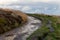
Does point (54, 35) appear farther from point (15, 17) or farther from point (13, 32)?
point (15, 17)

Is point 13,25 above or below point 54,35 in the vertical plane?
above

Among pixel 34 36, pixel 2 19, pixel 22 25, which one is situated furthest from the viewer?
pixel 22 25

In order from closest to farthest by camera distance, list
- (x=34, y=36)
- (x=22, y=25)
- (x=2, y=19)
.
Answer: (x=34, y=36) < (x=2, y=19) < (x=22, y=25)

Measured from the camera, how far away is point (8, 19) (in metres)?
14.6

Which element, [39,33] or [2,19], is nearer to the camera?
[39,33]

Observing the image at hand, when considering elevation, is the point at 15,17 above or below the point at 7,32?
above

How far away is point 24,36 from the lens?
12.5 meters

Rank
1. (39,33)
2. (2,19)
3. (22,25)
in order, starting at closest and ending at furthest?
(39,33) → (2,19) → (22,25)

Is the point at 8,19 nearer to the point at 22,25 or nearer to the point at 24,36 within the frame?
the point at 22,25

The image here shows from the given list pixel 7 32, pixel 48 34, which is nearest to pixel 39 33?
pixel 48 34

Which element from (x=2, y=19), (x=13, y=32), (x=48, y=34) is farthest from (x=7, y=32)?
(x=48, y=34)

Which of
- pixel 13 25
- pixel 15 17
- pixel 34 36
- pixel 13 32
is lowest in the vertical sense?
pixel 34 36

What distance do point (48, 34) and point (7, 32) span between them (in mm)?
2680

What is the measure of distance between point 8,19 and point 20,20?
1897mm
